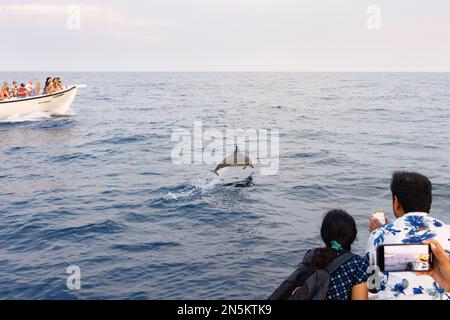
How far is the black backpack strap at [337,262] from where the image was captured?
3.62 m

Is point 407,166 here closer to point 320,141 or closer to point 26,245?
point 320,141

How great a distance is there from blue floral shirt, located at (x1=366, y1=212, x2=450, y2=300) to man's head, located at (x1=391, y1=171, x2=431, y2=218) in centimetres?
7

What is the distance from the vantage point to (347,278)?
3.62 m

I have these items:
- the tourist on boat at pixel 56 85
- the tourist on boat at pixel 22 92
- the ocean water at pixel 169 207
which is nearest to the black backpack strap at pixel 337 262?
the ocean water at pixel 169 207

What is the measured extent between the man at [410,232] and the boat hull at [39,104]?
35.4 metres

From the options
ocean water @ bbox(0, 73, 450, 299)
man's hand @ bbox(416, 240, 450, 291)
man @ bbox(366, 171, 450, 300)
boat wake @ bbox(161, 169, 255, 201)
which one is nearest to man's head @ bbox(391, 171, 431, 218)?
man @ bbox(366, 171, 450, 300)

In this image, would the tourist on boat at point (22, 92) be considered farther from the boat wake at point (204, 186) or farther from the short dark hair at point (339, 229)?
the short dark hair at point (339, 229)

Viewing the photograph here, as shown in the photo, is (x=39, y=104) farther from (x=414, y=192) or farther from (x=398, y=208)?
(x=414, y=192)

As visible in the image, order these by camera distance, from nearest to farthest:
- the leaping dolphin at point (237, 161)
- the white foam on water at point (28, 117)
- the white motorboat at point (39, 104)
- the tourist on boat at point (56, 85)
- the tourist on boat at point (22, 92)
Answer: the leaping dolphin at point (237, 161), the white motorboat at point (39, 104), the tourist on boat at point (22, 92), the white foam on water at point (28, 117), the tourist on boat at point (56, 85)

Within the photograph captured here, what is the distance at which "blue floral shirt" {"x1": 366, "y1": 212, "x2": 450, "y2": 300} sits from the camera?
3658 millimetres

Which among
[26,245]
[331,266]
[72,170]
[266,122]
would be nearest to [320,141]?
[266,122]

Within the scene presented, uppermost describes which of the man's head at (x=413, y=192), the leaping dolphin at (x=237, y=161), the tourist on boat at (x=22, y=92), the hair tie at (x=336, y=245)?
the tourist on boat at (x=22, y=92)

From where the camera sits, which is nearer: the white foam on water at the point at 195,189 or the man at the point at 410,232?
the man at the point at 410,232
